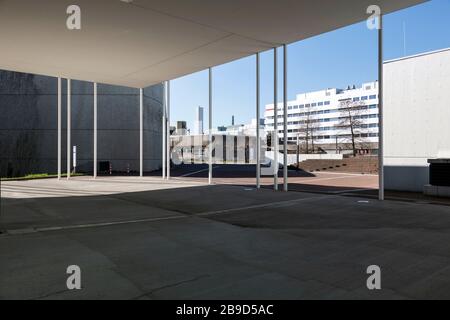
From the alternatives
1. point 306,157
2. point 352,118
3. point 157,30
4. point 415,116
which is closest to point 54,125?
point 157,30

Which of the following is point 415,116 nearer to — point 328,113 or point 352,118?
point 352,118

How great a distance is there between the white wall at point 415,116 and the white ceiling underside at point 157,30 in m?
5.37

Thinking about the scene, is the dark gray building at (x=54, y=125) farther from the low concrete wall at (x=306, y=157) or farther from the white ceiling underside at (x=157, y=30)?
the low concrete wall at (x=306, y=157)

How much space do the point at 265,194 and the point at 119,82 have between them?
1136 cm

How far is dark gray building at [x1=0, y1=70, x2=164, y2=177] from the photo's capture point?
2656cm

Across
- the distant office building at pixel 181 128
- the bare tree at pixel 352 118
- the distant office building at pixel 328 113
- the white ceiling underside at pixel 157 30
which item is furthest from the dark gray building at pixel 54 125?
the distant office building at pixel 328 113

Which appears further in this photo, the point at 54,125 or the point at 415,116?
the point at 54,125

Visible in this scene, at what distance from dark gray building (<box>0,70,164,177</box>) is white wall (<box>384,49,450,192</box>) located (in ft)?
63.4

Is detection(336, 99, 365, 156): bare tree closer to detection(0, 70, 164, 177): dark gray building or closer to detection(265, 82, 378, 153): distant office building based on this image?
detection(265, 82, 378, 153): distant office building

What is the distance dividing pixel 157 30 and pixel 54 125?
62.1 feet

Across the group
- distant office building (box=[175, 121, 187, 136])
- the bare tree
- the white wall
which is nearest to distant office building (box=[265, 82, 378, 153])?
the bare tree

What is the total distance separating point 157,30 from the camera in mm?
11516
